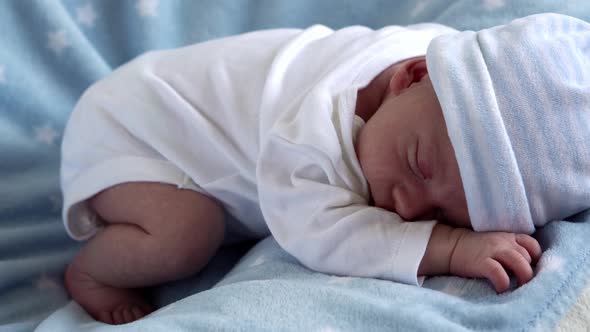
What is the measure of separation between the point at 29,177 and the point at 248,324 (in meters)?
0.78

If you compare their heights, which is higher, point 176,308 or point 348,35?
point 348,35

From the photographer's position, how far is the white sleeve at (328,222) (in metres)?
0.95

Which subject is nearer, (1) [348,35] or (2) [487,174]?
(2) [487,174]

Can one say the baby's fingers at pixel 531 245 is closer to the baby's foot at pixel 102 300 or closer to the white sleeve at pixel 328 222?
the white sleeve at pixel 328 222

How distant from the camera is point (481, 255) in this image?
2.97ft

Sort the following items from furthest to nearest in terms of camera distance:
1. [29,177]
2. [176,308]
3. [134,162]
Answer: [29,177]
[134,162]
[176,308]

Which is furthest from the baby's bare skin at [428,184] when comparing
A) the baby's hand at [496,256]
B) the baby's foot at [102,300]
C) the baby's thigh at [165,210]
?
the baby's foot at [102,300]

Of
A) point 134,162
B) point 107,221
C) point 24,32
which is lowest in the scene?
point 107,221

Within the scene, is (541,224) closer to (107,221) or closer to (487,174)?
(487,174)

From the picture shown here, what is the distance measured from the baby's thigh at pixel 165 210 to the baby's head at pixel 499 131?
1.11 feet

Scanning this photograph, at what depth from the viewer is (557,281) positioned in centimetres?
84

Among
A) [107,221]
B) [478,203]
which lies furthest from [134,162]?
[478,203]

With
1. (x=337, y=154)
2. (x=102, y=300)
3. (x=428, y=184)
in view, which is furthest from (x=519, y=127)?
(x=102, y=300)

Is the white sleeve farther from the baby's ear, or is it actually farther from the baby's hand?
the baby's ear
